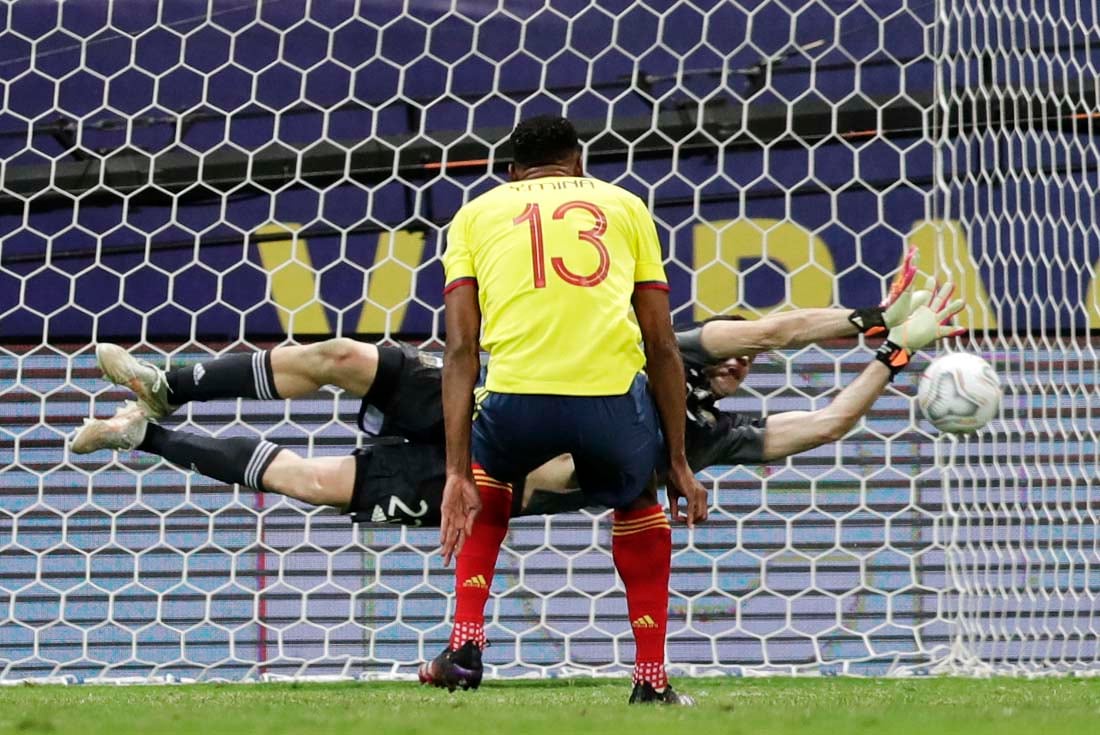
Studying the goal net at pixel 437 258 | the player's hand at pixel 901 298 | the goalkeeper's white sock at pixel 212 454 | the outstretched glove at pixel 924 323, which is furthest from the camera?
the goal net at pixel 437 258

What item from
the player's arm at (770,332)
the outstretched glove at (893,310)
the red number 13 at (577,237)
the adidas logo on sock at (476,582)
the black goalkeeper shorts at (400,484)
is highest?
the red number 13 at (577,237)

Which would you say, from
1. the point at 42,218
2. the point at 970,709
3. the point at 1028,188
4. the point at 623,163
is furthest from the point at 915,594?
the point at 42,218

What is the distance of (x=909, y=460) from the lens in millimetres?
7852

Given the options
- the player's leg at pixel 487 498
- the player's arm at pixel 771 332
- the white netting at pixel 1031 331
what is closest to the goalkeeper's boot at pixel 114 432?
the player's leg at pixel 487 498

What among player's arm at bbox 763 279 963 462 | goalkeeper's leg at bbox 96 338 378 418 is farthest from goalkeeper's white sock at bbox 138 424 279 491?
player's arm at bbox 763 279 963 462

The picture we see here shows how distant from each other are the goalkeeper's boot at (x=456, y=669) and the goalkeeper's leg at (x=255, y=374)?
52.6 inches

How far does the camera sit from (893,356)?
5852 millimetres

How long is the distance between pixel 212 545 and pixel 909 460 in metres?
3.20

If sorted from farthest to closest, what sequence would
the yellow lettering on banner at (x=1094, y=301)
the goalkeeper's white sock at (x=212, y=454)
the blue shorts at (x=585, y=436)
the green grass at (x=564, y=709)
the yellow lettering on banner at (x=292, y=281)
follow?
1. the yellow lettering on banner at (x=292, y=281)
2. the yellow lettering on banner at (x=1094, y=301)
3. the goalkeeper's white sock at (x=212, y=454)
4. the blue shorts at (x=585, y=436)
5. the green grass at (x=564, y=709)

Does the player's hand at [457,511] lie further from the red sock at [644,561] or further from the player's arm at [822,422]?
the player's arm at [822,422]

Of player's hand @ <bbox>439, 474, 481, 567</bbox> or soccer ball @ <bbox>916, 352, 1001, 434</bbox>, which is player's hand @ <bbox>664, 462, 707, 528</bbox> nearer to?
player's hand @ <bbox>439, 474, 481, 567</bbox>

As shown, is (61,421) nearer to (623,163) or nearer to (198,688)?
(198,688)

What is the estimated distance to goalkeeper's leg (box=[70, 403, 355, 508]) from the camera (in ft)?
19.7

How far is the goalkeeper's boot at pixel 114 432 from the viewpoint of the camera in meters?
5.96
